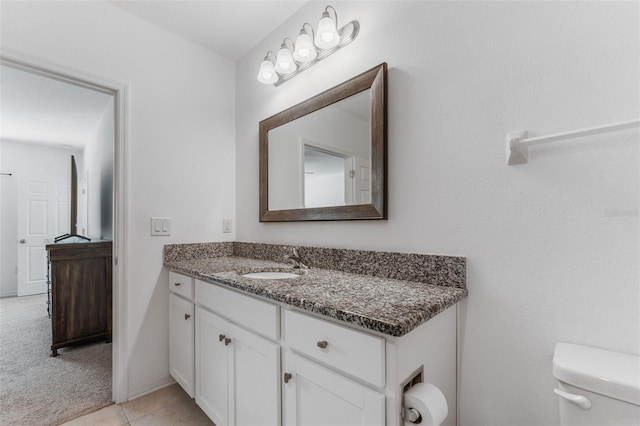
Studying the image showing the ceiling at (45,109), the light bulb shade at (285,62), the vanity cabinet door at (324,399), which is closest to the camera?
the vanity cabinet door at (324,399)

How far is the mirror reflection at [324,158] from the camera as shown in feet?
4.68

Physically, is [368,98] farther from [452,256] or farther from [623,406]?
[623,406]

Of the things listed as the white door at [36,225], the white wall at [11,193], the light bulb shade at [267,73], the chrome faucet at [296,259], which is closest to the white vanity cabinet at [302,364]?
the chrome faucet at [296,259]

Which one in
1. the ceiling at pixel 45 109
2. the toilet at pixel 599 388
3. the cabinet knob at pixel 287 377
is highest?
the ceiling at pixel 45 109

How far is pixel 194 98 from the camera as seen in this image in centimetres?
205

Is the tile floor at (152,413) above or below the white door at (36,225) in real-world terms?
below

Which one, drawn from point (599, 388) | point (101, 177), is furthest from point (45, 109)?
point (599, 388)

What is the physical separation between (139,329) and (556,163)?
2221mm

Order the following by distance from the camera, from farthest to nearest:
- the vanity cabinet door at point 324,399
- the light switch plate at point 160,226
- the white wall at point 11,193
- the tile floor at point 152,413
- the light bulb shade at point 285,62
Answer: the white wall at point 11,193, the light switch plate at point 160,226, the light bulb shade at point 285,62, the tile floor at point 152,413, the vanity cabinet door at point 324,399

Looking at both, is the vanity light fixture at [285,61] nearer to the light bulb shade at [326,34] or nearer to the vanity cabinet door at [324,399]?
the light bulb shade at [326,34]

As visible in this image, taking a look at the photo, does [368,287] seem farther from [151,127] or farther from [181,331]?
[151,127]

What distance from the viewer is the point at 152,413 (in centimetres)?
161

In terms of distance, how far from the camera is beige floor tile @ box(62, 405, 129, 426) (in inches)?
60.0

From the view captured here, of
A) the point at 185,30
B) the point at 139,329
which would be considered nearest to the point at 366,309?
the point at 139,329
